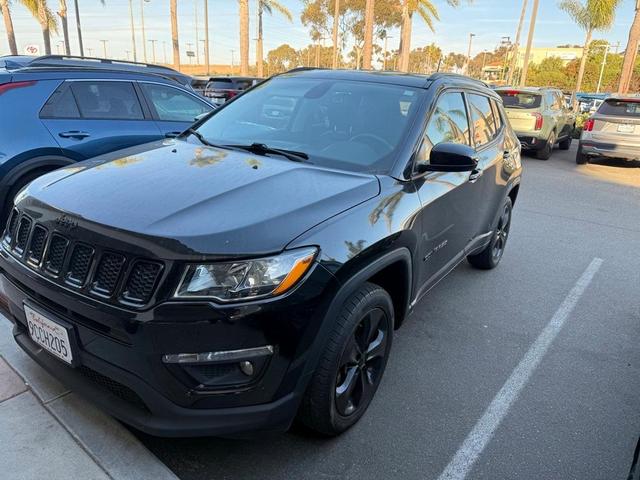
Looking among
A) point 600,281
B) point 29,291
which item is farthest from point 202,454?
point 600,281

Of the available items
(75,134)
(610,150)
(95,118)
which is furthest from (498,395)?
(610,150)

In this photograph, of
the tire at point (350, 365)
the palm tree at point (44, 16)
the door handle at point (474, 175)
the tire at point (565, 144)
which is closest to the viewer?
the tire at point (350, 365)

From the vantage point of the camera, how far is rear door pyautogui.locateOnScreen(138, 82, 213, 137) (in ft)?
19.2

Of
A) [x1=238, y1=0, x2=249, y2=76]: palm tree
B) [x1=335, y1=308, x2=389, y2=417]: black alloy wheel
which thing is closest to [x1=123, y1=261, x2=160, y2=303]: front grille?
[x1=335, y1=308, x2=389, y2=417]: black alloy wheel

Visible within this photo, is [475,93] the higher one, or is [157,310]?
[475,93]

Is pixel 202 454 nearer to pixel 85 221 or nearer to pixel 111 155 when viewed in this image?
pixel 85 221

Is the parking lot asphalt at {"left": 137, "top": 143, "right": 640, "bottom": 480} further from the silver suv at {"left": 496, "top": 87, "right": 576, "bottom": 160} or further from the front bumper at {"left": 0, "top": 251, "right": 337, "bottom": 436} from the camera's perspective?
the silver suv at {"left": 496, "top": 87, "right": 576, "bottom": 160}

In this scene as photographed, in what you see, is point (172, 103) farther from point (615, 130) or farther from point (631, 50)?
point (631, 50)

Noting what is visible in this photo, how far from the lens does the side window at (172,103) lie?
5891mm

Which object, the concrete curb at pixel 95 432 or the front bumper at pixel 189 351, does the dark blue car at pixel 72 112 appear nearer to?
the concrete curb at pixel 95 432

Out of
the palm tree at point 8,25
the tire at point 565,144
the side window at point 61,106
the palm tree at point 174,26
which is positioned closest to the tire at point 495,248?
the side window at point 61,106

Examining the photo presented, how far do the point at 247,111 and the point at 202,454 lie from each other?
89.6 inches

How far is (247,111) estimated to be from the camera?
3678 mm

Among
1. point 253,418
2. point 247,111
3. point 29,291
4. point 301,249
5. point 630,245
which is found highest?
point 247,111
